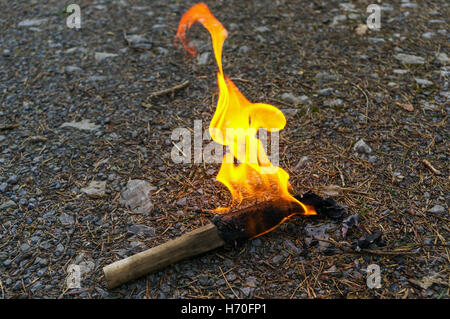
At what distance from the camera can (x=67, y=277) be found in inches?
103

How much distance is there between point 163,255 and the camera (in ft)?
8.43

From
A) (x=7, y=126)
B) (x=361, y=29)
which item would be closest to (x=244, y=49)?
(x=361, y=29)

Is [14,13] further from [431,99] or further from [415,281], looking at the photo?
[415,281]

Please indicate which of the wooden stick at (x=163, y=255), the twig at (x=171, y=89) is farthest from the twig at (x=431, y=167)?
the twig at (x=171, y=89)

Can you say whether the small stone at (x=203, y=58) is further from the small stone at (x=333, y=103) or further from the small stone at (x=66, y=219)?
the small stone at (x=66, y=219)

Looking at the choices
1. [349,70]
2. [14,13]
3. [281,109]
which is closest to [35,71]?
[14,13]

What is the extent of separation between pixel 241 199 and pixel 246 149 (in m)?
0.47

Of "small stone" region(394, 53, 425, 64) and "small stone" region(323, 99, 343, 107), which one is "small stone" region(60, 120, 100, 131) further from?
"small stone" region(394, 53, 425, 64)

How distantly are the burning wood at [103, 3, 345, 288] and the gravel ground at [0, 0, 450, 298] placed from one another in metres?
0.09

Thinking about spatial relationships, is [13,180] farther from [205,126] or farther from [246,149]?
[246,149]

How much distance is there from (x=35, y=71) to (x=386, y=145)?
3871mm

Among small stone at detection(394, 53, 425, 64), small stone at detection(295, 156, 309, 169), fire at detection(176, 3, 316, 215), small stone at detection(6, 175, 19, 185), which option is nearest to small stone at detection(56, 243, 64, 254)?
small stone at detection(6, 175, 19, 185)

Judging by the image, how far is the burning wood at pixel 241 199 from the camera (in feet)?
8.41

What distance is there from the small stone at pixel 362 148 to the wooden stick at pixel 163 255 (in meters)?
1.55
